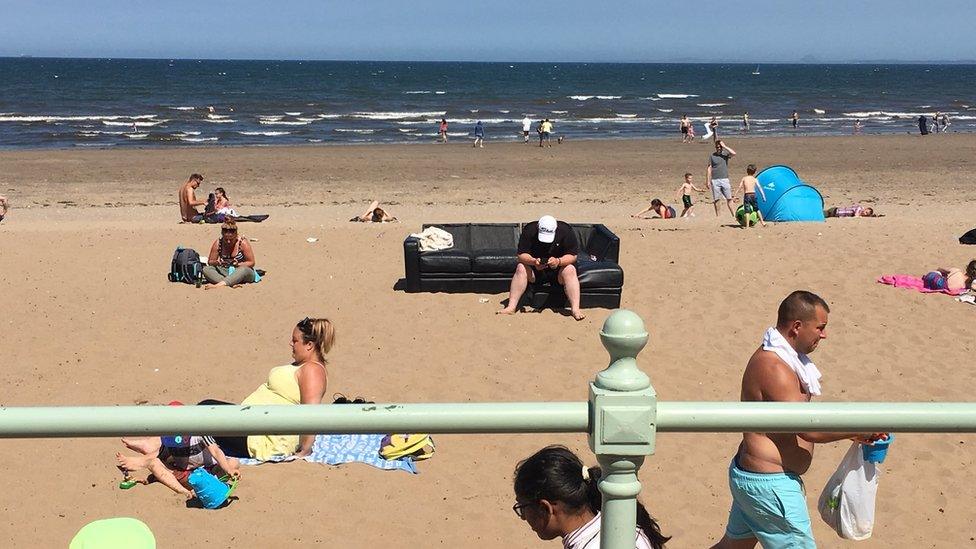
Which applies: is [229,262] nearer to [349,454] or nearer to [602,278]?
[602,278]

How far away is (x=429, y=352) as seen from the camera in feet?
28.0

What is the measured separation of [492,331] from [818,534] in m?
4.50

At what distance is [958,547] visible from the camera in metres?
5.07

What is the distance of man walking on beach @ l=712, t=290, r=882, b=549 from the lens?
3.58m

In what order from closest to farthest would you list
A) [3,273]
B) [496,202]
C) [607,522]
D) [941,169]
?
[607,522], [3,273], [496,202], [941,169]

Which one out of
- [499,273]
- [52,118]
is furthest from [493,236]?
[52,118]

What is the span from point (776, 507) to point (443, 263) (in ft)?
23.2

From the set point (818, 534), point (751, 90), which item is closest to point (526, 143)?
point (818, 534)

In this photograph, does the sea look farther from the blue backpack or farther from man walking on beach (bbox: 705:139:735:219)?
the blue backpack

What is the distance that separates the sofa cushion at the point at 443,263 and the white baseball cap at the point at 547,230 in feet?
4.12

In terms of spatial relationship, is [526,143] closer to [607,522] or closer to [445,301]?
[445,301]

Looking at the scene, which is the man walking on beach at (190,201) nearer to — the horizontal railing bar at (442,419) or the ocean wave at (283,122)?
the horizontal railing bar at (442,419)

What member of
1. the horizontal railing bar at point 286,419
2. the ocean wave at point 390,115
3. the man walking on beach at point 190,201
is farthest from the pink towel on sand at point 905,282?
the ocean wave at point 390,115

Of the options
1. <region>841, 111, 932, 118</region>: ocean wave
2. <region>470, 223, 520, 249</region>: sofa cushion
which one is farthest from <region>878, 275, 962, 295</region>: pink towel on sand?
<region>841, 111, 932, 118</region>: ocean wave
